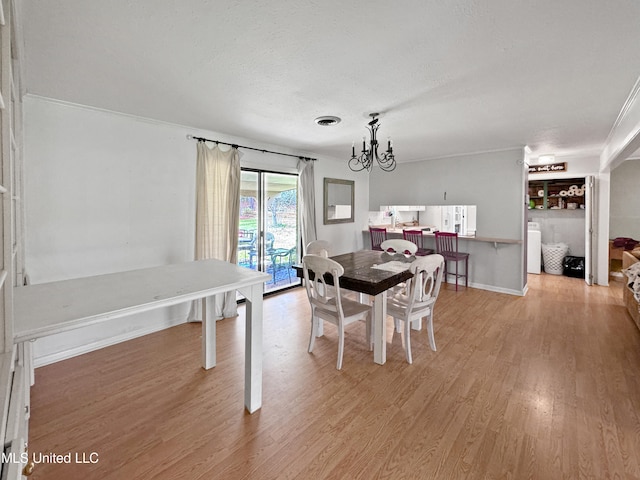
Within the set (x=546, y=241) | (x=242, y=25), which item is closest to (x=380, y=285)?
(x=242, y=25)

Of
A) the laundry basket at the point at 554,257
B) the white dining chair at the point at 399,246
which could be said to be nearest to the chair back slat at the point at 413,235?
the white dining chair at the point at 399,246

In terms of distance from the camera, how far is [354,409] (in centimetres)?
209

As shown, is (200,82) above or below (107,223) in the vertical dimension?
above

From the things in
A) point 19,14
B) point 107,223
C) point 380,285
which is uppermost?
point 19,14

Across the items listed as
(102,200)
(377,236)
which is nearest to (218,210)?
(102,200)

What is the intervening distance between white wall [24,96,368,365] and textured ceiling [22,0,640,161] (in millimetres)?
229

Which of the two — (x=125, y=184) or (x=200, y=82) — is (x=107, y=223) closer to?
(x=125, y=184)

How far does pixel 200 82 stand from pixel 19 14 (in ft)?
3.31

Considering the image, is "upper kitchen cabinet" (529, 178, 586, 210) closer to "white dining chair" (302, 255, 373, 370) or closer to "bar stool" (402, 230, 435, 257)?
"bar stool" (402, 230, 435, 257)

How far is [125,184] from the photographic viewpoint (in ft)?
10.3

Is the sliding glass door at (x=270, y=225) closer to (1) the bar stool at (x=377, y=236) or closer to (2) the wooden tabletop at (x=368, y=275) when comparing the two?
(2) the wooden tabletop at (x=368, y=275)

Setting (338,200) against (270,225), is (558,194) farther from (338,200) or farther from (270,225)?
(270,225)

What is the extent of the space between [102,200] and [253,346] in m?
2.21

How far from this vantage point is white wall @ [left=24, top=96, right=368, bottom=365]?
104 inches
